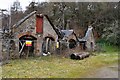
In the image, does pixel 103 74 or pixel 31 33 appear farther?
pixel 31 33

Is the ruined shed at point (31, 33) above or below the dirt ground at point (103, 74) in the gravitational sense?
above

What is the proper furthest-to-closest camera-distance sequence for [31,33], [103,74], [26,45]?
[31,33], [26,45], [103,74]

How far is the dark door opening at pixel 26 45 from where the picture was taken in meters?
21.0

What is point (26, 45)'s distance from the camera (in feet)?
69.8

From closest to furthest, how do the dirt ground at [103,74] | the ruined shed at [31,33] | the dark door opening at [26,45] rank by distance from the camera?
the dirt ground at [103,74] < the dark door opening at [26,45] < the ruined shed at [31,33]

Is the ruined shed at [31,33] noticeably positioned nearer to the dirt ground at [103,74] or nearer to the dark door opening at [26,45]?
the dark door opening at [26,45]

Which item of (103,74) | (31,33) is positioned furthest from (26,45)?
(103,74)

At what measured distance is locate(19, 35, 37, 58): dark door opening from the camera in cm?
2100

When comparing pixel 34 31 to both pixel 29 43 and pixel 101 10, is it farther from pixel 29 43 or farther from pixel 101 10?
pixel 101 10

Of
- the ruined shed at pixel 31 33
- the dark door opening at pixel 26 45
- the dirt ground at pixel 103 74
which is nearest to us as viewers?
the dirt ground at pixel 103 74

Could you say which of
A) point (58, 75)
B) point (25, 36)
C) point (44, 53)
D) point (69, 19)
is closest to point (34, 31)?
point (25, 36)

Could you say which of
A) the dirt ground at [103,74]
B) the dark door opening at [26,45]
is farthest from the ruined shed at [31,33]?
the dirt ground at [103,74]

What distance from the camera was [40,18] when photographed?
23.1 meters

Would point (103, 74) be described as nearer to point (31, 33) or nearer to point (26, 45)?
point (26, 45)
